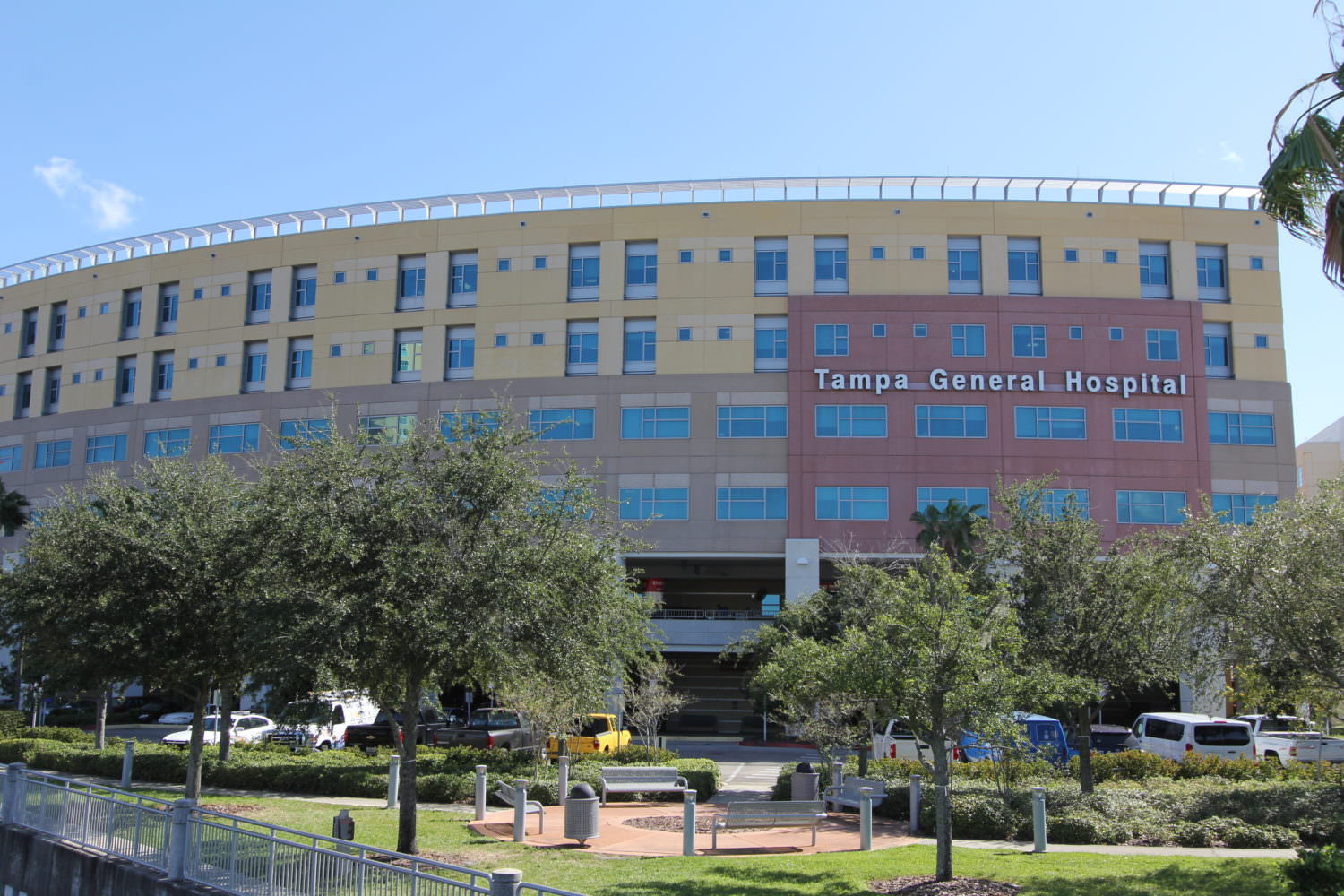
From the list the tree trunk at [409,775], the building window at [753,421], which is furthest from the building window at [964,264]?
the tree trunk at [409,775]

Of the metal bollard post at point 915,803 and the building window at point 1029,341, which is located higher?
the building window at point 1029,341

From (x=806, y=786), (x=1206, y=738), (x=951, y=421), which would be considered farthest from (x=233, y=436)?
(x=1206, y=738)

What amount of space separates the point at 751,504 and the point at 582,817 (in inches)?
1260

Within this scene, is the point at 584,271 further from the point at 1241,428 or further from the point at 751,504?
Result: the point at 1241,428

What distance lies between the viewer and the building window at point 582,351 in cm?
5112

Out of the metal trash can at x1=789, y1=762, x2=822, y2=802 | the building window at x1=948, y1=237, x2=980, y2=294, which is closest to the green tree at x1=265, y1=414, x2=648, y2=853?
the metal trash can at x1=789, y1=762, x2=822, y2=802

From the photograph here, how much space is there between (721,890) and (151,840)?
24.3 ft

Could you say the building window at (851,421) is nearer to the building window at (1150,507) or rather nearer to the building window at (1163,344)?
the building window at (1150,507)

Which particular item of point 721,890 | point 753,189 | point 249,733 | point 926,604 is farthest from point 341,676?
point 753,189

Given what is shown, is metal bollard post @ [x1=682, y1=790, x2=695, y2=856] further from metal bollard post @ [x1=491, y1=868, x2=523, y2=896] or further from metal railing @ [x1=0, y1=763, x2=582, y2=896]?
metal bollard post @ [x1=491, y1=868, x2=523, y2=896]

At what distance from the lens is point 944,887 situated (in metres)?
13.8

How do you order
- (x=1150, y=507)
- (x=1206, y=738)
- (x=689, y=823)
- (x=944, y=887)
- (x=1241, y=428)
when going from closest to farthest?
(x=944, y=887) < (x=689, y=823) < (x=1206, y=738) < (x=1150, y=507) < (x=1241, y=428)

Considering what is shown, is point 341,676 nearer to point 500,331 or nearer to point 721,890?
point 721,890

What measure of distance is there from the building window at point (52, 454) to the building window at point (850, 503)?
41.3 meters
